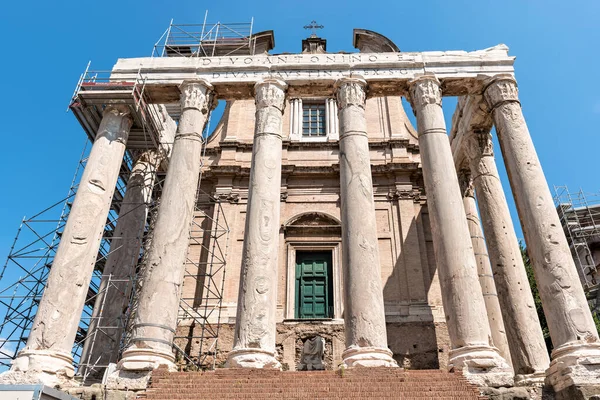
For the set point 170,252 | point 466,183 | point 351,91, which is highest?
point 351,91

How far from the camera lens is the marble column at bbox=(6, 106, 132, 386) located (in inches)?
441

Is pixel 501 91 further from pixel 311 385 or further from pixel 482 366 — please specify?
pixel 311 385

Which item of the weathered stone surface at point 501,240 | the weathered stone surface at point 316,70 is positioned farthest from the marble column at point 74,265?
the weathered stone surface at point 501,240

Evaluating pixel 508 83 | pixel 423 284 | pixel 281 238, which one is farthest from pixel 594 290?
pixel 281 238

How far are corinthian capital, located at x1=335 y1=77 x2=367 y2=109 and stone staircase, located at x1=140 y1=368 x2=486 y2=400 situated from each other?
8664mm

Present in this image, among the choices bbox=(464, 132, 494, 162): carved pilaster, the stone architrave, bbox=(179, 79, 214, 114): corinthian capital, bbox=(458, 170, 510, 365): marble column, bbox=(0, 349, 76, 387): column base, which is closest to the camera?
bbox=(0, 349, 76, 387): column base

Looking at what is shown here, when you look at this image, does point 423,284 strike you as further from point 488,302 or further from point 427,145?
point 427,145

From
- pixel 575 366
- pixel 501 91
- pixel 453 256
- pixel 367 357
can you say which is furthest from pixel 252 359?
pixel 501 91

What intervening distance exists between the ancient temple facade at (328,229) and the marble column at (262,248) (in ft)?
0.18

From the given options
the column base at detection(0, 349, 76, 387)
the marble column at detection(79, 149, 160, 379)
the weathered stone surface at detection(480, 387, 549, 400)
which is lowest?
the weathered stone surface at detection(480, 387, 549, 400)

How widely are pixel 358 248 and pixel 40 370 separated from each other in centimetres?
805

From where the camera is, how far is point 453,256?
12.6m

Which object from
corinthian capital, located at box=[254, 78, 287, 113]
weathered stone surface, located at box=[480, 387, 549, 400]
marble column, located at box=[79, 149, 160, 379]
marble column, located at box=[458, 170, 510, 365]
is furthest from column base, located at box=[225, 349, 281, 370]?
corinthian capital, located at box=[254, 78, 287, 113]

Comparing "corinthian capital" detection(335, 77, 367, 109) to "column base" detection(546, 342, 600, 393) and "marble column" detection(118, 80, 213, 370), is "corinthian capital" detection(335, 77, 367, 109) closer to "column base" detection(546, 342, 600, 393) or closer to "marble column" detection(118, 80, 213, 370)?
"marble column" detection(118, 80, 213, 370)
